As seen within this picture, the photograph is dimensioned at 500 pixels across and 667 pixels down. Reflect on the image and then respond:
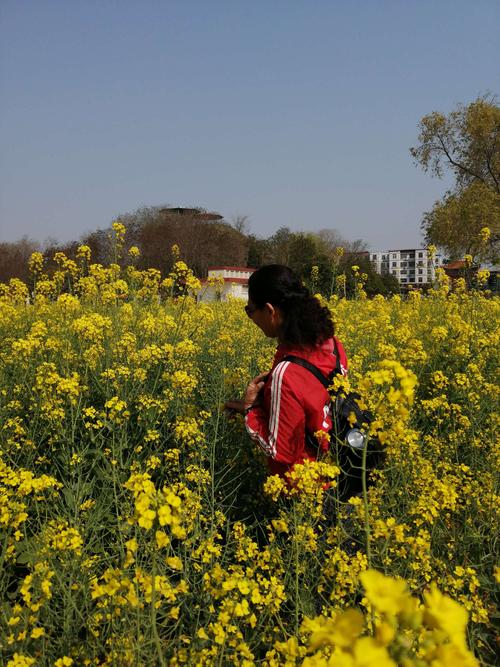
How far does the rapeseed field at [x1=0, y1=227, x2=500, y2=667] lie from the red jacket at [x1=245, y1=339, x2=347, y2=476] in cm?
14

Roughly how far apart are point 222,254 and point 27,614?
44.3 meters

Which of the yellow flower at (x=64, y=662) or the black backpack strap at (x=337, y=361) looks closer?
the yellow flower at (x=64, y=662)

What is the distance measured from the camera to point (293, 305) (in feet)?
8.11

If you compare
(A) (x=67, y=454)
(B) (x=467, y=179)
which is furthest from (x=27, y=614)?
(B) (x=467, y=179)

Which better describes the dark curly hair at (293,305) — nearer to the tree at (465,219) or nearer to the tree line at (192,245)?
the tree at (465,219)

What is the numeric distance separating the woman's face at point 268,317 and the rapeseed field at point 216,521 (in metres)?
0.55

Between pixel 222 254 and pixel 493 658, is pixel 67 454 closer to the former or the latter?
pixel 493 658

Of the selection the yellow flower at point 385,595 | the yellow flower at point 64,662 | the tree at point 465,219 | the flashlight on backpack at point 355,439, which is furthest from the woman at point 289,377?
the tree at point 465,219

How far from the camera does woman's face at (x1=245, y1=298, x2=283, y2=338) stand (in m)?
2.51

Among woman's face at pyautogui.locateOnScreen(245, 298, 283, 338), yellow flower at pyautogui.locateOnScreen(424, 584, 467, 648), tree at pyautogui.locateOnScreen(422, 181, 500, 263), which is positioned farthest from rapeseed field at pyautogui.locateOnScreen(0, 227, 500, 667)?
tree at pyautogui.locateOnScreen(422, 181, 500, 263)

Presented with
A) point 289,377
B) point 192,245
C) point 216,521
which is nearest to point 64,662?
point 216,521

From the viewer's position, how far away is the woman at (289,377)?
2.32m

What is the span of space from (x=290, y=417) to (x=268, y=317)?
489mm

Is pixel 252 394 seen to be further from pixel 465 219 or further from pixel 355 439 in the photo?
pixel 465 219
